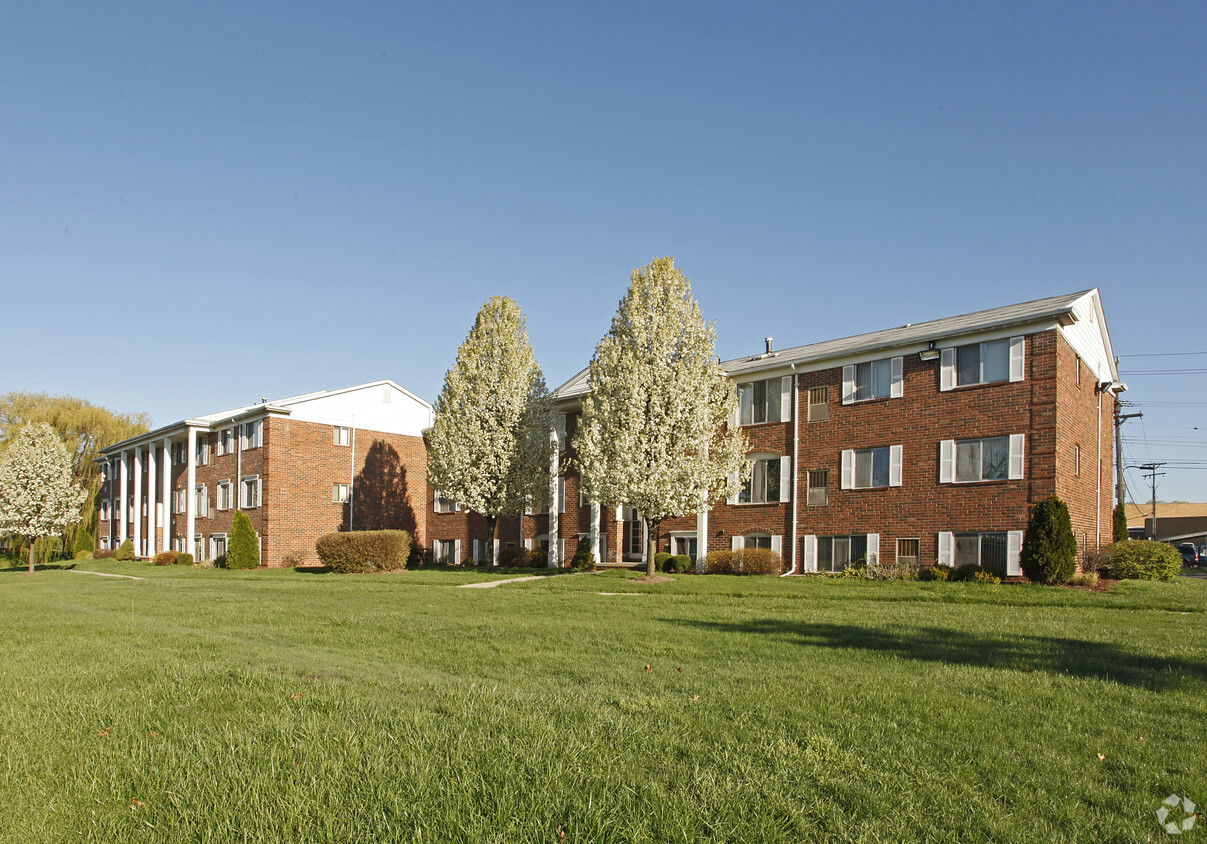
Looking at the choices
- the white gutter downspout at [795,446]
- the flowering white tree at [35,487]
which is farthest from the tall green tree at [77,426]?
the white gutter downspout at [795,446]

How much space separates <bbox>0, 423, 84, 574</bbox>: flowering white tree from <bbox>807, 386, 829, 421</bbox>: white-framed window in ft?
112

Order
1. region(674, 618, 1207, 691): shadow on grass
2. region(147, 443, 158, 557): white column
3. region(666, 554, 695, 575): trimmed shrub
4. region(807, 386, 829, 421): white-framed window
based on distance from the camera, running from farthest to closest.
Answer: region(147, 443, 158, 557): white column → region(666, 554, 695, 575): trimmed shrub → region(807, 386, 829, 421): white-framed window → region(674, 618, 1207, 691): shadow on grass

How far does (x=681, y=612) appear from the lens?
1419cm

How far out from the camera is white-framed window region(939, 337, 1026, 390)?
23047 millimetres

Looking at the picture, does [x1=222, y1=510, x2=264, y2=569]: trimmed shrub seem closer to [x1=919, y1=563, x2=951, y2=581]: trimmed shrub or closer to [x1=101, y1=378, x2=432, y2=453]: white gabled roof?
[x1=101, y1=378, x2=432, y2=453]: white gabled roof

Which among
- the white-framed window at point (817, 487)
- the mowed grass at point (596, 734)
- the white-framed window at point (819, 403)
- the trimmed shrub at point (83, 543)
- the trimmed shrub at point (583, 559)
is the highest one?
the white-framed window at point (819, 403)

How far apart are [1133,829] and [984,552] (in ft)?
68.5

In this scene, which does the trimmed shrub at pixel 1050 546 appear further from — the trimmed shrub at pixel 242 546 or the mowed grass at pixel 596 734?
the trimmed shrub at pixel 242 546

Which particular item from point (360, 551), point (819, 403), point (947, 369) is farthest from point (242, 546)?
point (947, 369)

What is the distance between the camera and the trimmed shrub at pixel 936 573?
22891 millimetres

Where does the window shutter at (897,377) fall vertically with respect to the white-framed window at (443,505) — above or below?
above

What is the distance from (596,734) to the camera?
203 inches

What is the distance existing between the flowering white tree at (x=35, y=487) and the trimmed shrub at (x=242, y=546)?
909cm

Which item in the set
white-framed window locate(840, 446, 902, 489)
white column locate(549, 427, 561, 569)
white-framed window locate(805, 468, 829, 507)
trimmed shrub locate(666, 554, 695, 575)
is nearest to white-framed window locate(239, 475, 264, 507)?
white column locate(549, 427, 561, 569)
